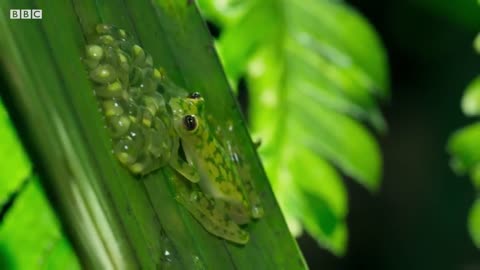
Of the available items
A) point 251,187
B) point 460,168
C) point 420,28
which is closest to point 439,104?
point 420,28

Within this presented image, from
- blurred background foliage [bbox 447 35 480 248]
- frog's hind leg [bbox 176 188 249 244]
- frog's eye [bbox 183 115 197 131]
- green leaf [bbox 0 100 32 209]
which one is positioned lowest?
blurred background foliage [bbox 447 35 480 248]

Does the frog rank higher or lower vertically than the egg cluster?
lower

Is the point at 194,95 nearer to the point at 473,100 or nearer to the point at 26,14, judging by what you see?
the point at 26,14

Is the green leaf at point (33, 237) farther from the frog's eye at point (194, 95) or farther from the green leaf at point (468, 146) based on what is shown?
the green leaf at point (468, 146)

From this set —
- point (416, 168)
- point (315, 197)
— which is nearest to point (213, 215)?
point (315, 197)

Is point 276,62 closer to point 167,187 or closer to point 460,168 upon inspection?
point 460,168

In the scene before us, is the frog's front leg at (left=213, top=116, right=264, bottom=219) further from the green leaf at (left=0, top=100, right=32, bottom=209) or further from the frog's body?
the green leaf at (left=0, top=100, right=32, bottom=209)

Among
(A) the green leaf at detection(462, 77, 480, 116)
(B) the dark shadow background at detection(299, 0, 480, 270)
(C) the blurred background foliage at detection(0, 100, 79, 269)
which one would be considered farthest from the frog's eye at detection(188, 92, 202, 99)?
(B) the dark shadow background at detection(299, 0, 480, 270)

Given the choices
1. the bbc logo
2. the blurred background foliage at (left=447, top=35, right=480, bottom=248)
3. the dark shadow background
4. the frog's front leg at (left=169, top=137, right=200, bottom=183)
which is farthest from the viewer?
the dark shadow background
